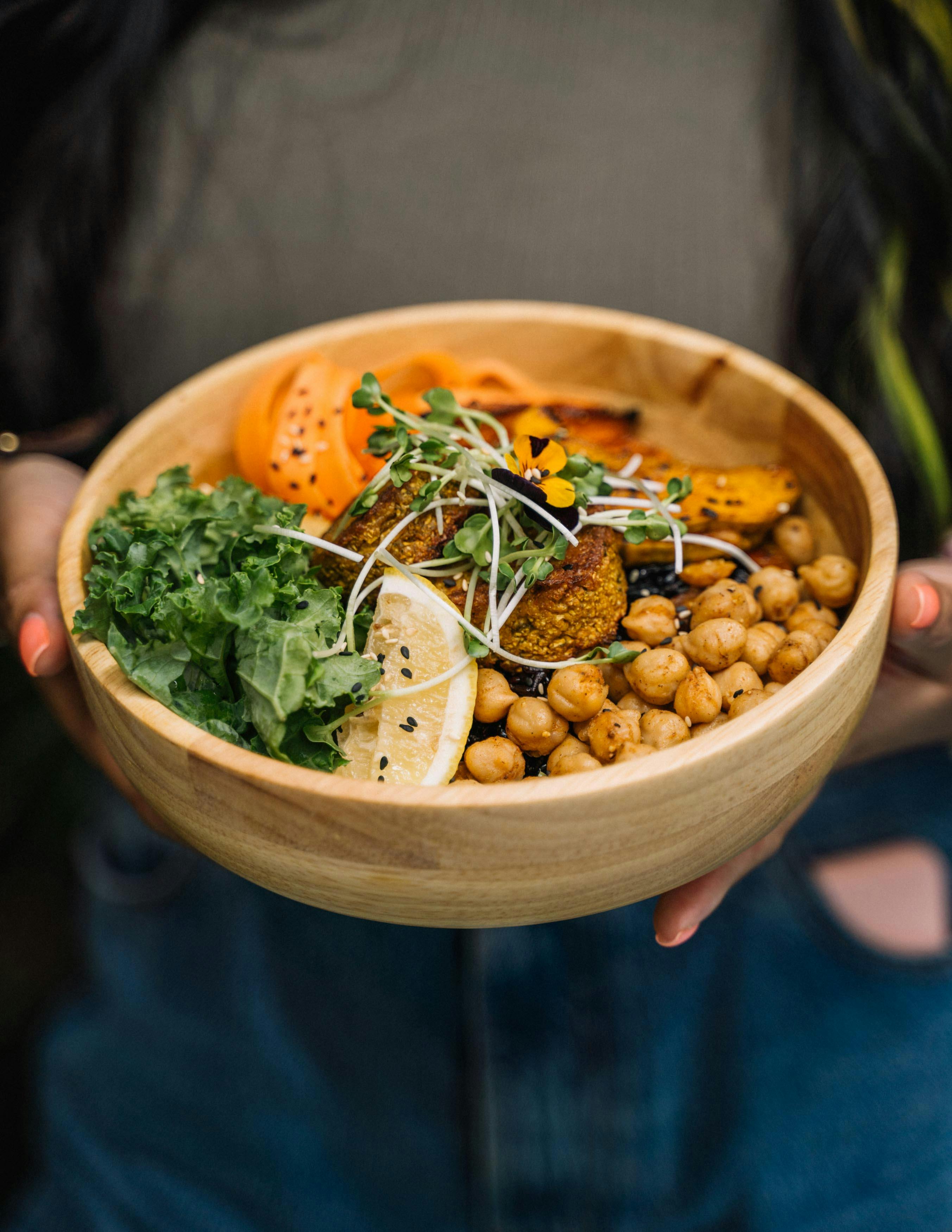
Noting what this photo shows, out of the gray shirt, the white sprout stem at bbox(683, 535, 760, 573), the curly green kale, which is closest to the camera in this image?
the curly green kale

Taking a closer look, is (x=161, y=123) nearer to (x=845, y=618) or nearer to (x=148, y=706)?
(x=148, y=706)

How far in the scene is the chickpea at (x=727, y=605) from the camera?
148 cm

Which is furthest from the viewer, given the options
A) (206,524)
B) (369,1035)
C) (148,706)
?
(369,1035)

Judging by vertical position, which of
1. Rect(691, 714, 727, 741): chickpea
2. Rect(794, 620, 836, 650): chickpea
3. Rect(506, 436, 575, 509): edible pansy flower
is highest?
Rect(506, 436, 575, 509): edible pansy flower

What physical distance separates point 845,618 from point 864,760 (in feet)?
2.33

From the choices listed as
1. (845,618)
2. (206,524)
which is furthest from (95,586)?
(845,618)

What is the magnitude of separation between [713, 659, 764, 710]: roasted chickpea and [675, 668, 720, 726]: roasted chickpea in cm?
4

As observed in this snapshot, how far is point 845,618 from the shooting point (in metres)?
1.51

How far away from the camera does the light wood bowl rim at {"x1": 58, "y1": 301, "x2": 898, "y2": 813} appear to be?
1.06 m

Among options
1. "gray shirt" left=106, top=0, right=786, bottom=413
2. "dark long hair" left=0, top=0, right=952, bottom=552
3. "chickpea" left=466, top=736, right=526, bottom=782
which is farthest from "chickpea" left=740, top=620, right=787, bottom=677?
"gray shirt" left=106, top=0, right=786, bottom=413

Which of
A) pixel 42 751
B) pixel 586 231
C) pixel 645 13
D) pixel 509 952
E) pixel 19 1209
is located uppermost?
pixel 645 13

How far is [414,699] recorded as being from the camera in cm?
132

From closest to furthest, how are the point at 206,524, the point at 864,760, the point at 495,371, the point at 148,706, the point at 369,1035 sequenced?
the point at 148,706
the point at 206,524
the point at 495,371
the point at 864,760
the point at 369,1035

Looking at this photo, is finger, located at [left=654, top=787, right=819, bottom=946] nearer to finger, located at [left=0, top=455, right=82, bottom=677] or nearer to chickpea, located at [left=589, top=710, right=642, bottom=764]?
chickpea, located at [left=589, top=710, right=642, bottom=764]
